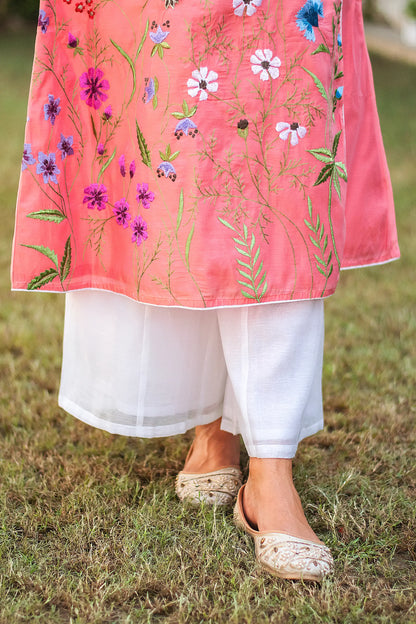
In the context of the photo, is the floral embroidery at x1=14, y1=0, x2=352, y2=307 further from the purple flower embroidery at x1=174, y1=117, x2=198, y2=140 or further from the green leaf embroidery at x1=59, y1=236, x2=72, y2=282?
the green leaf embroidery at x1=59, y1=236, x2=72, y2=282

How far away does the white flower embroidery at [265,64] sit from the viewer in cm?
125

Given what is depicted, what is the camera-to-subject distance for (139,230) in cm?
133

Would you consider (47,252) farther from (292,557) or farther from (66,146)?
(292,557)

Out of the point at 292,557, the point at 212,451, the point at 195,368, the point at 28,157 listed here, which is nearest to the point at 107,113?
the point at 28,157

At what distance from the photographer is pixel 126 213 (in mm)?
1369

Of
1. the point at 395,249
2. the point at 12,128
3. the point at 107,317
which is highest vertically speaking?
the point at 12,128

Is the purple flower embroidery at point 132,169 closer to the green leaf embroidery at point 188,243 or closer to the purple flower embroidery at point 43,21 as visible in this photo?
the green leaf embroidery at point 188,243

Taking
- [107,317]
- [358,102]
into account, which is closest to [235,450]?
[107,317]

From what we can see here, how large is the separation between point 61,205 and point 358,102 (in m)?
0.64

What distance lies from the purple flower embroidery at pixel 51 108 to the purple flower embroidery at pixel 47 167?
0.07 meters

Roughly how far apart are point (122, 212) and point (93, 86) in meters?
0.25

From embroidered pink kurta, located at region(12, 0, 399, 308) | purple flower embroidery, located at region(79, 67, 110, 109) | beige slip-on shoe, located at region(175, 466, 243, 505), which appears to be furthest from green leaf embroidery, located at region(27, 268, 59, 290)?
beige slip-on shoe, located at region(175, 466, 243, 505)

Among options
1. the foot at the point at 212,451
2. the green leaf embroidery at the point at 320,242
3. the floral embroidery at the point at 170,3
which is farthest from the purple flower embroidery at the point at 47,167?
the foot at the point at 212,451

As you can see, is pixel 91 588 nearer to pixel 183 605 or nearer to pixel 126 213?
pixel 183 605
